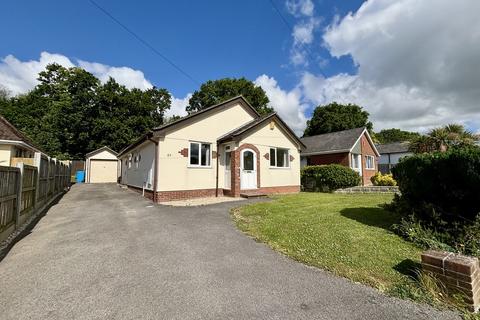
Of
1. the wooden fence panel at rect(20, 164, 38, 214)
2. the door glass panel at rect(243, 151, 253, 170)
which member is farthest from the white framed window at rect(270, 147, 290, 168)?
the wooden fence panel at rect(20, 164, 38, 214)

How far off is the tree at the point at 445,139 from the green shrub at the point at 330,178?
4.52 meters

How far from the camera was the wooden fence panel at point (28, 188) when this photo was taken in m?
7.41

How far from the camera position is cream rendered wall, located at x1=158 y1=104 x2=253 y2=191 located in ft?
40.5

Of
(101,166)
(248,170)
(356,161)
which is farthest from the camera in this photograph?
(101,166)

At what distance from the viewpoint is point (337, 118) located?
4338 cm

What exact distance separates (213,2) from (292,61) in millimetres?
4763

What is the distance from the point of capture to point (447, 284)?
11.4ft

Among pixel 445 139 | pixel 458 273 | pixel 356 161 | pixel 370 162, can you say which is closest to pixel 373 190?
pixel 445 139

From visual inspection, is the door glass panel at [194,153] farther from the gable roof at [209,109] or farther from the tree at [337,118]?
the tree at [337,118]

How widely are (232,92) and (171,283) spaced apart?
38506mm

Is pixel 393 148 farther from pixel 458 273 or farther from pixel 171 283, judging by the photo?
pixel 171 283

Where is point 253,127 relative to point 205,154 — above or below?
above

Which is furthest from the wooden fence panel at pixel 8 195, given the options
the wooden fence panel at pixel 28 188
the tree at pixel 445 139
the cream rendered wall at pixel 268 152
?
the tree at pixel 445 139

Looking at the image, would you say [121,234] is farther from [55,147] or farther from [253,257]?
[55,147]
